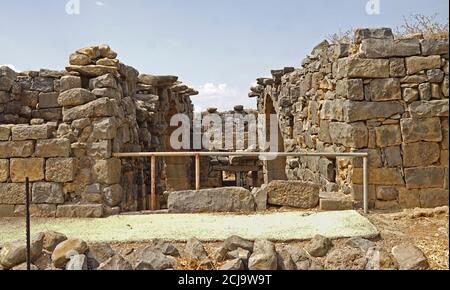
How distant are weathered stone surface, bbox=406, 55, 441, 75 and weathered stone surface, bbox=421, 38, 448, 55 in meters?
0.08

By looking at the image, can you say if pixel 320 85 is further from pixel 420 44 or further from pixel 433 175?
pixel 433 175

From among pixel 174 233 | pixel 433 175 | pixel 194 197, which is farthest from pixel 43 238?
pixel 433 175

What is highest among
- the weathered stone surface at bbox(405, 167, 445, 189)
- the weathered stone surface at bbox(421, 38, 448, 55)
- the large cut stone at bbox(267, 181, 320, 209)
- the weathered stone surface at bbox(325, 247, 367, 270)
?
the weathered stone surface at bbox(421, 38, 448, 55)

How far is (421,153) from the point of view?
5.62 m

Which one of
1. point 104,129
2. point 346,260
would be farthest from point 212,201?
point 346,260

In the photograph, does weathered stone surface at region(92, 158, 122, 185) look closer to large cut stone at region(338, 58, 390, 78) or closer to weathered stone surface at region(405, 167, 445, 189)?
large cut stone at region(338, 58, 390, 78)

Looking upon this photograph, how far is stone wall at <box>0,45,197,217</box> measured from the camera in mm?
5648

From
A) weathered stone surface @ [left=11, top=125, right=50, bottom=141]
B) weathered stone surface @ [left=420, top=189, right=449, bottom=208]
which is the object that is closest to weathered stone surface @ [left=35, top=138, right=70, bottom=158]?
weathered stone surface @ [left=11, top=125, right=50, bottom=141]

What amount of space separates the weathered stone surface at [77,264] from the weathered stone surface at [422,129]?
15.5 feet

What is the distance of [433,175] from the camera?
562cm

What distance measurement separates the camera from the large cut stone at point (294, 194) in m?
5.82

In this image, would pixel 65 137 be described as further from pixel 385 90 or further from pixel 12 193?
pixel 385 90

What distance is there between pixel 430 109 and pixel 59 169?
5.67 meters

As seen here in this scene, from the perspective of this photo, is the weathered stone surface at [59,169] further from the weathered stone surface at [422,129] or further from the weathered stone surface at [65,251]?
the weathered stone surface at [422,129]
